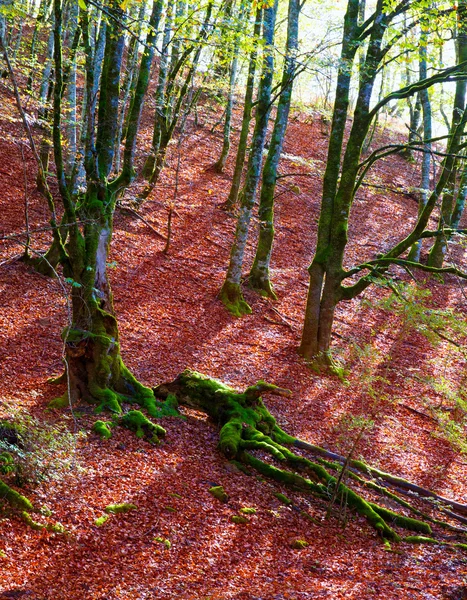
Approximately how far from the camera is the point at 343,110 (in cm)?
1135

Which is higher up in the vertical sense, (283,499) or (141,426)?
(141,426)

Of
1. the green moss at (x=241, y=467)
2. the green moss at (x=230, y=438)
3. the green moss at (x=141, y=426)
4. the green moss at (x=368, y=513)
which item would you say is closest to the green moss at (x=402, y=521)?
the green moss at (x=368, y=513)

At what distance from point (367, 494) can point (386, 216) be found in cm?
1673

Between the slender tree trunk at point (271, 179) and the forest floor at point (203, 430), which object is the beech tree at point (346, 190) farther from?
the slender tree trunk at point (271, 179)

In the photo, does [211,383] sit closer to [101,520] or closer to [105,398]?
[105,398]

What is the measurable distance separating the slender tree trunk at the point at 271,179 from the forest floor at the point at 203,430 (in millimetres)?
610

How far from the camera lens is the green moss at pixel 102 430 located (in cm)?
689

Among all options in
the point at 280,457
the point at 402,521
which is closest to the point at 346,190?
the point at 280,457

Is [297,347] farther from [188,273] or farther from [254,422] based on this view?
[254,422]

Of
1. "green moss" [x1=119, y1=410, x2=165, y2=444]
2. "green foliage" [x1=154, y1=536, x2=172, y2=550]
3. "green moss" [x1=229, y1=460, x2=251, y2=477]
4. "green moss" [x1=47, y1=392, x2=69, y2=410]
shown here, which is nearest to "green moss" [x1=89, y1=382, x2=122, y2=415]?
"green moss" [x1=119, y1=410, x2=165, y2=444]

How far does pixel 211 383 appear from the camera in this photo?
8.49 m

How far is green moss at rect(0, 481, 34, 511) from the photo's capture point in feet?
16.1

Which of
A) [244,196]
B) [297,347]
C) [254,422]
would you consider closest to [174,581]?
[254,422]

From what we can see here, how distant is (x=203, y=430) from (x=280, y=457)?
4.13 feet
